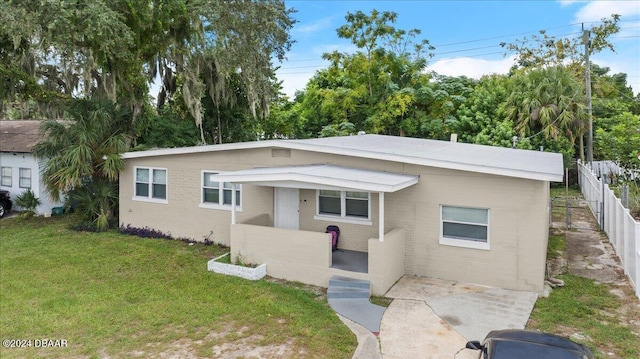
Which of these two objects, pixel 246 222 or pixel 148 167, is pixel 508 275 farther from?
pixel 148 167

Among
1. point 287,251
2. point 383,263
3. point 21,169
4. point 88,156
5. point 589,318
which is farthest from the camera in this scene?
point 21,169

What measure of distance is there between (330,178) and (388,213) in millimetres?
2068

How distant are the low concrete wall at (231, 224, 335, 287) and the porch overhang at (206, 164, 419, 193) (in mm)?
1220

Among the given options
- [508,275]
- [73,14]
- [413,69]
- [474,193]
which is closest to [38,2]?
[73,14]

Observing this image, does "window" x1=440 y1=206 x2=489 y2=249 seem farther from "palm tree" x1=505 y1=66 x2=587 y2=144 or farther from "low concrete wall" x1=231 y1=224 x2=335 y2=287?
"palm tree" x1=505 y1=66 x2=587 y2=144

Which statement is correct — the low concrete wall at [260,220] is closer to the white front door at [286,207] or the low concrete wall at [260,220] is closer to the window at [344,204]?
the white front door at [286,207]

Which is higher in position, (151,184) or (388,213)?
(151,184)

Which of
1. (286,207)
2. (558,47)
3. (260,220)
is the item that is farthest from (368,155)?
(558,47)

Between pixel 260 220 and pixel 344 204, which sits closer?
pixel 344 204

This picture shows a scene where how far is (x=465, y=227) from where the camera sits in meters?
10.3

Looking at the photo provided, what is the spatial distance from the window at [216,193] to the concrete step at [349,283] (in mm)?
4958

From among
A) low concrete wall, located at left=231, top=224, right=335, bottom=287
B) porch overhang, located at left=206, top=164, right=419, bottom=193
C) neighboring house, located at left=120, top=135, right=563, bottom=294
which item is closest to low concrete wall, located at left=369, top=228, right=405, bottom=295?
neighboring house, located at left=120, top=135, right=563, bottom=294

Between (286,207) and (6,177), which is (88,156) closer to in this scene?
(286,207)

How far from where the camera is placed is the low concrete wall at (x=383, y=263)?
378 inches
